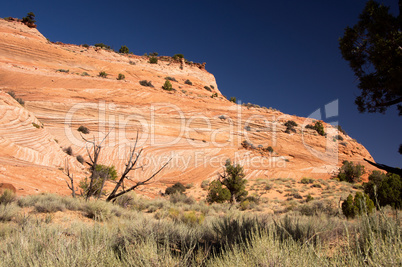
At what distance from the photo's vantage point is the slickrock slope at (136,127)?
642 inches

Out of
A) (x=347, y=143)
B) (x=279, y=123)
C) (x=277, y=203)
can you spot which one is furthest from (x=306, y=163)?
(x=277, y=203)

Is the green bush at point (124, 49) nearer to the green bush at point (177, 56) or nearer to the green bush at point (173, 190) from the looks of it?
the green bush at point (177, 56)

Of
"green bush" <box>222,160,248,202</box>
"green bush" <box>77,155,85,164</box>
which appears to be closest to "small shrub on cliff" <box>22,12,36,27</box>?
"green bush" <box>77,155,85,164</box>

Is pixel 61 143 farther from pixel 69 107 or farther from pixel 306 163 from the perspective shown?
pixel 306 163

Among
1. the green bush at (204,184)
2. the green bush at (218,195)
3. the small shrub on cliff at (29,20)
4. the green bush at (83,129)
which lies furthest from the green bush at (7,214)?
the small shrub on cliff at (29,20)

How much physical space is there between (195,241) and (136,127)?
25.0m

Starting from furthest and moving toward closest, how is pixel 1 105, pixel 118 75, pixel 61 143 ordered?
pixel 118 75 → pixel 61 143 → pixel 1 105

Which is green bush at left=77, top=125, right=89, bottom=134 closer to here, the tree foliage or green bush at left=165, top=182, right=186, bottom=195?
green bush at left=165, top=182, right=186, bottom=195

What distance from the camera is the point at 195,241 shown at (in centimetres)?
301

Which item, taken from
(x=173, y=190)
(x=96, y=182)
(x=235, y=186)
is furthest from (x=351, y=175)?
(x=96, y=182)

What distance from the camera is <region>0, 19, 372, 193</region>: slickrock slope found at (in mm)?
16297

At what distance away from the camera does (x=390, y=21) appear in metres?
4.50

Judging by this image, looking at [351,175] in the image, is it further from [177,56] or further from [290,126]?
[177,56]

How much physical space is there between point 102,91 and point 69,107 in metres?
6.09
